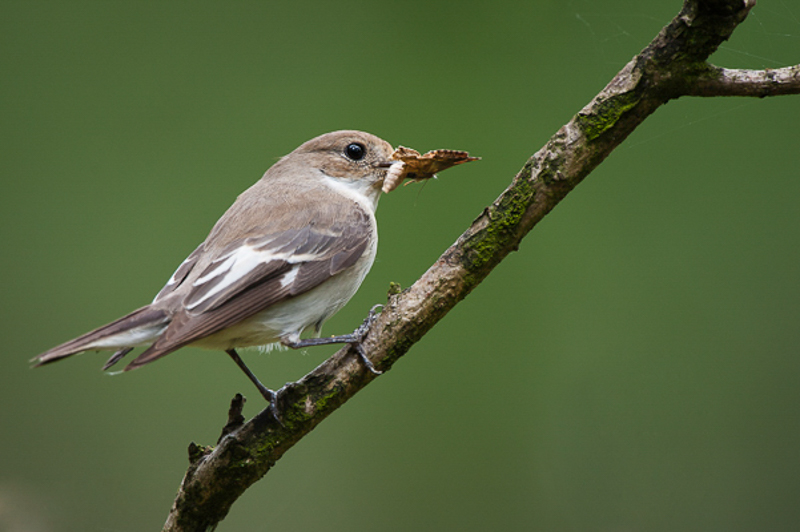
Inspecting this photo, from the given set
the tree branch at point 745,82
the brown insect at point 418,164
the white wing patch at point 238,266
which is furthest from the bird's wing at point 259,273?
the tree branch at point 745,82

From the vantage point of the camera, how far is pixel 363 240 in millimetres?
2086

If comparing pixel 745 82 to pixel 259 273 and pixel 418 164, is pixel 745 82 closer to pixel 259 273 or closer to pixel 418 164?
pixel 418 164

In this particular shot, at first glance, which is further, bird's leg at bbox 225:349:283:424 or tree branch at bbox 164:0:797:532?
bird's leg at bbox 225:349:283:424

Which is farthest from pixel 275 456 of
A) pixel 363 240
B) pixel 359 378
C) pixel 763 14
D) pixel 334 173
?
pixel 763 14

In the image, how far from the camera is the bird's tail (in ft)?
5.19

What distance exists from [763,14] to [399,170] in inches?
48.2

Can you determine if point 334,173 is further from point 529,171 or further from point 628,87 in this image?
point 628,87

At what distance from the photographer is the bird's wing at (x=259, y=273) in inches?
67.1

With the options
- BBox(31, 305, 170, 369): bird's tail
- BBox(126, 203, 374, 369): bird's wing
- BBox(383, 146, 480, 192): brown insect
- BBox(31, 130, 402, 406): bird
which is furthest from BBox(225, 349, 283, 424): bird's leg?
BBox(383, 146, 480, 192): brown insect

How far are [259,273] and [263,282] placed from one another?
3 centimetres

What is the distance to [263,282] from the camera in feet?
6.11

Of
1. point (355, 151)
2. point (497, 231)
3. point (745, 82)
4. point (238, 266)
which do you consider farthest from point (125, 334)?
point (745, 82)

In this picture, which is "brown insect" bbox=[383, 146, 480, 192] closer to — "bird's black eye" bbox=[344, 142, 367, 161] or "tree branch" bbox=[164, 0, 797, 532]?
"bird's black eye" bbox=[344, 142, 367, 161]

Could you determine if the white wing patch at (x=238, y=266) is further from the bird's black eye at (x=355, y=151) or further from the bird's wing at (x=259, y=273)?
the bird's black eye at (x=355, y=151)
